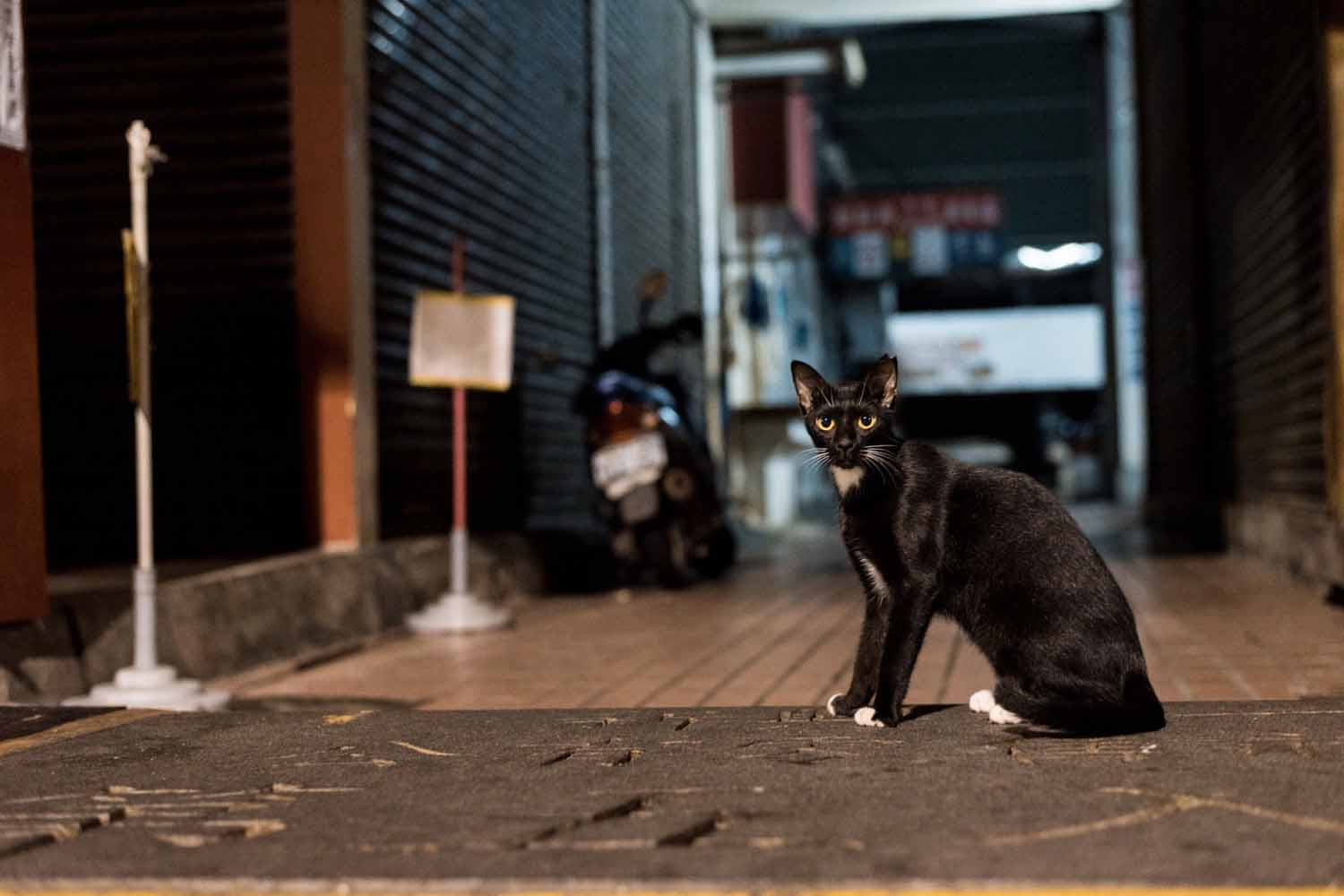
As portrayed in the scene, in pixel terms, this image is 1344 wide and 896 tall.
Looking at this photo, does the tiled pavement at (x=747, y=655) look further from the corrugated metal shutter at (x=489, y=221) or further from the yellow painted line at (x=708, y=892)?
the yellow painted line at (x=708, y=892)

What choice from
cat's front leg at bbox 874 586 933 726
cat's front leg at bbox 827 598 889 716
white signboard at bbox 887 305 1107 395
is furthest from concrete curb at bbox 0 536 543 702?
white signboard at bbox 887 305 1107 395

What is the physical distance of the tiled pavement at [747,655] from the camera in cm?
499

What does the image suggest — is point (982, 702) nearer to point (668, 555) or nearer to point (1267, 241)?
point (668, 555)

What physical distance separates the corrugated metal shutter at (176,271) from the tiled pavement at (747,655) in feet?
3.82

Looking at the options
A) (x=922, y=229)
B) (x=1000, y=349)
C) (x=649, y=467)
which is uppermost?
(x=922, y=229)

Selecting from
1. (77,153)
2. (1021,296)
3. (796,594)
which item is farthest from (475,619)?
(1021,296)

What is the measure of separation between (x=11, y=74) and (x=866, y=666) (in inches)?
119

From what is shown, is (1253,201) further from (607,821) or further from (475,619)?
(607,821)

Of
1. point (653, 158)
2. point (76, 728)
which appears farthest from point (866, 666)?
point (653, 158)

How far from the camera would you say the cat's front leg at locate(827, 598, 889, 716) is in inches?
149

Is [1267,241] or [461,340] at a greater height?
[1267,241]

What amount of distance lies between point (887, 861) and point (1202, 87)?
34.6 ft

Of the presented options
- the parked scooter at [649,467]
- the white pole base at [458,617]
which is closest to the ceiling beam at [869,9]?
the parked scooter at [649,467]

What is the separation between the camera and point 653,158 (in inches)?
574
